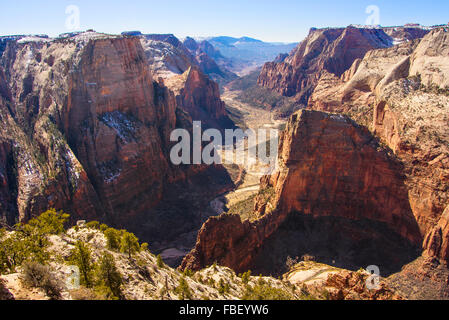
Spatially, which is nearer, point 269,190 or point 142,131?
point 269,190

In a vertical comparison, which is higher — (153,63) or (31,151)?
(153,63)

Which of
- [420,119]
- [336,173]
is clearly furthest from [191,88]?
[420,119]

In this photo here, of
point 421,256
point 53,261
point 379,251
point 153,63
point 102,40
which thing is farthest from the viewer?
point 153,63

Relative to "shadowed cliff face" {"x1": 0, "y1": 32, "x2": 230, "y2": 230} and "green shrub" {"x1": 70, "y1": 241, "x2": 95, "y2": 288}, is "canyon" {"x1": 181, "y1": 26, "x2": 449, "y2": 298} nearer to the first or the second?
"green shrub" {"x1": 70, "y1": 241, "x2": 95, "y2": 288}

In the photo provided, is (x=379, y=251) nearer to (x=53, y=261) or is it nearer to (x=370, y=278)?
(x=370, y=278)

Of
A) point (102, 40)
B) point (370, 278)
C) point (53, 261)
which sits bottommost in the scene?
point (370, 278)

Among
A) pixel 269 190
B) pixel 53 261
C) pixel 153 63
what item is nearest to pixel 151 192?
pixel 269 190
